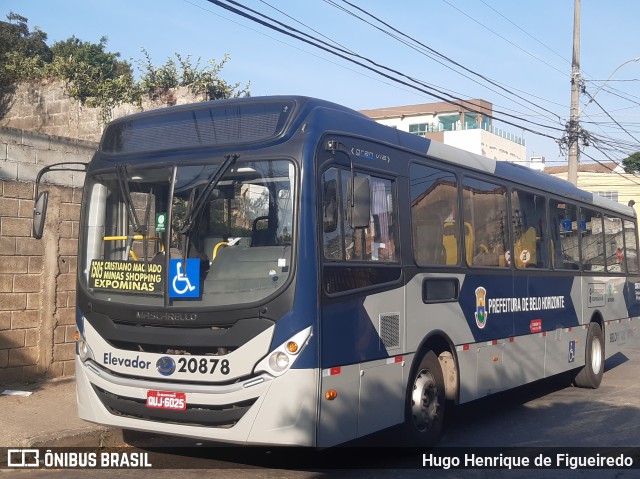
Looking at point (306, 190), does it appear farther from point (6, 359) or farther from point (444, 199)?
point (6, 359)

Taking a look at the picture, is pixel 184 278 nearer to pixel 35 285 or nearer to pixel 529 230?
pixel 35 285

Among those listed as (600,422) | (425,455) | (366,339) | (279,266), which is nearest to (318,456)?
(425,455)

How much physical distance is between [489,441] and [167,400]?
4029 millimetres

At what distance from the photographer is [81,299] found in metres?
7.31

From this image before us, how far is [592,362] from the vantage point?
13.0m

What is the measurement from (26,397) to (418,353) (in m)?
4.62

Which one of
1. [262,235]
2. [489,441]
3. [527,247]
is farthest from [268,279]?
[527,247]

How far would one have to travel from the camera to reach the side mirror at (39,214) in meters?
7.31

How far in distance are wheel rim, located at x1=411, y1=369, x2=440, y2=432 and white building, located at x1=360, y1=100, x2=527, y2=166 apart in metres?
50.3

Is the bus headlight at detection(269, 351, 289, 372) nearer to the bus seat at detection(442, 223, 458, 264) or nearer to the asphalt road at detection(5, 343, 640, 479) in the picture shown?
the asphalt road at detection(5, 343, 640, 479)

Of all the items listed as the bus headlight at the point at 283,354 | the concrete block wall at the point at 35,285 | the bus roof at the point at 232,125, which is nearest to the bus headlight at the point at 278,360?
the bus headlight at the point at 283,354

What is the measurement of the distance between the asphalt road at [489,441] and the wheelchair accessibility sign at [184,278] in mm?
1710

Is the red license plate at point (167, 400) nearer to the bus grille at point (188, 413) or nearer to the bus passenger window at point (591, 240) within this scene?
the bus grille at point (188, 413)

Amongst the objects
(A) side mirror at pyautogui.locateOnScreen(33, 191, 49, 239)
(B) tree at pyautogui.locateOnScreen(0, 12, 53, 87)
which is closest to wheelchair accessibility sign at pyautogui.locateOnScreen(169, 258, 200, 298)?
(A) side mirror at pyautogui.locateOnScreen(33, 191, 49, 239)
